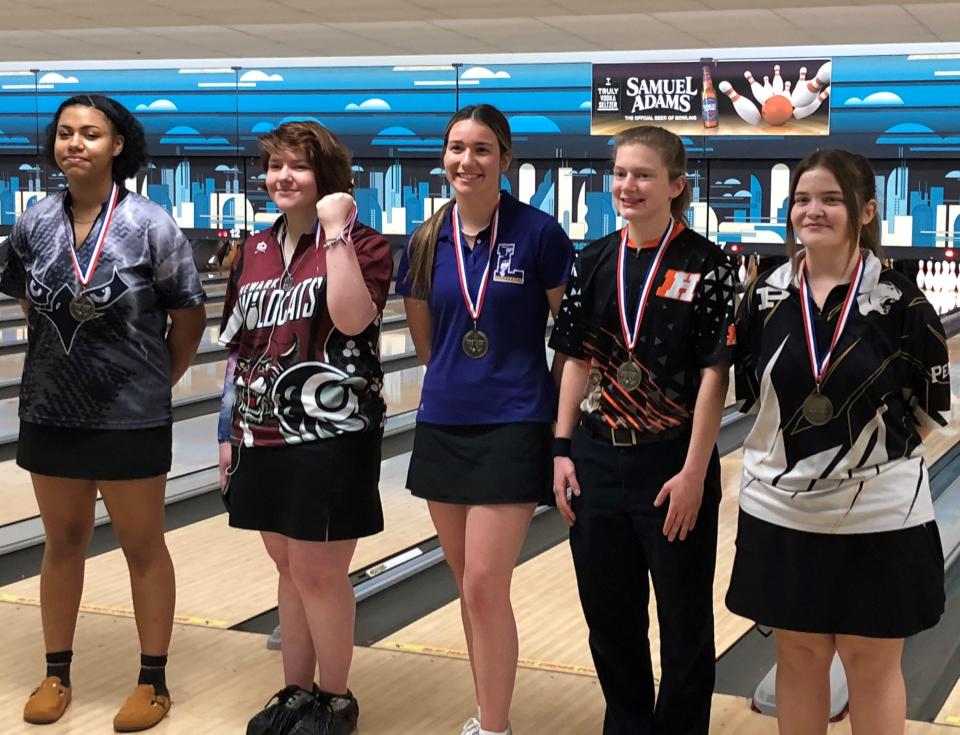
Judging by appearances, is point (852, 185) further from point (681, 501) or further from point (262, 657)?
point (262, 657)

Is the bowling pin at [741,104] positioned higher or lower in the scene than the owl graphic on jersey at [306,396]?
higher

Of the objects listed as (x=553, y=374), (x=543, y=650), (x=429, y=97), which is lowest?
(x=543, y=650)

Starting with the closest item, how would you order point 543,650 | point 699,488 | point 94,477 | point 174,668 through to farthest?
point 699,488, point 94,477, point 174,668, point 543,650

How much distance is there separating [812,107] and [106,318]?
25.6 feet

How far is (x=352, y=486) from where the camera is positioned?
2512 mm

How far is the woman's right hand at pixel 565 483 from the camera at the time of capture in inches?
92.0

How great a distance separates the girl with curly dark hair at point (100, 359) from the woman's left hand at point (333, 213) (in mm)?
415

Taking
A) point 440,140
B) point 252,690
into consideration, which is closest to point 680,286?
point 252,690

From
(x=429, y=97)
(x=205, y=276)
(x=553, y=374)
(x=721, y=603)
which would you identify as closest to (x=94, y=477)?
(x=553, y=374)

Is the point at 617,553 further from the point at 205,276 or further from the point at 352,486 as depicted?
the point at 205,276

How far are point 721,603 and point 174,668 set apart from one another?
153 cm

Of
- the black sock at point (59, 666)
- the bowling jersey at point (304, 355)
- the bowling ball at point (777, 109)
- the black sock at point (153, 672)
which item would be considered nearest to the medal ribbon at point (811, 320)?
the bowling jersey at point (304, 355)

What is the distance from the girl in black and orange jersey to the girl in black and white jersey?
15 centimetres

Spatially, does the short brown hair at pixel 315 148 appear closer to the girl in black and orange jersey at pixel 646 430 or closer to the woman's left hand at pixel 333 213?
the woman's left hand at pixel 333 213
